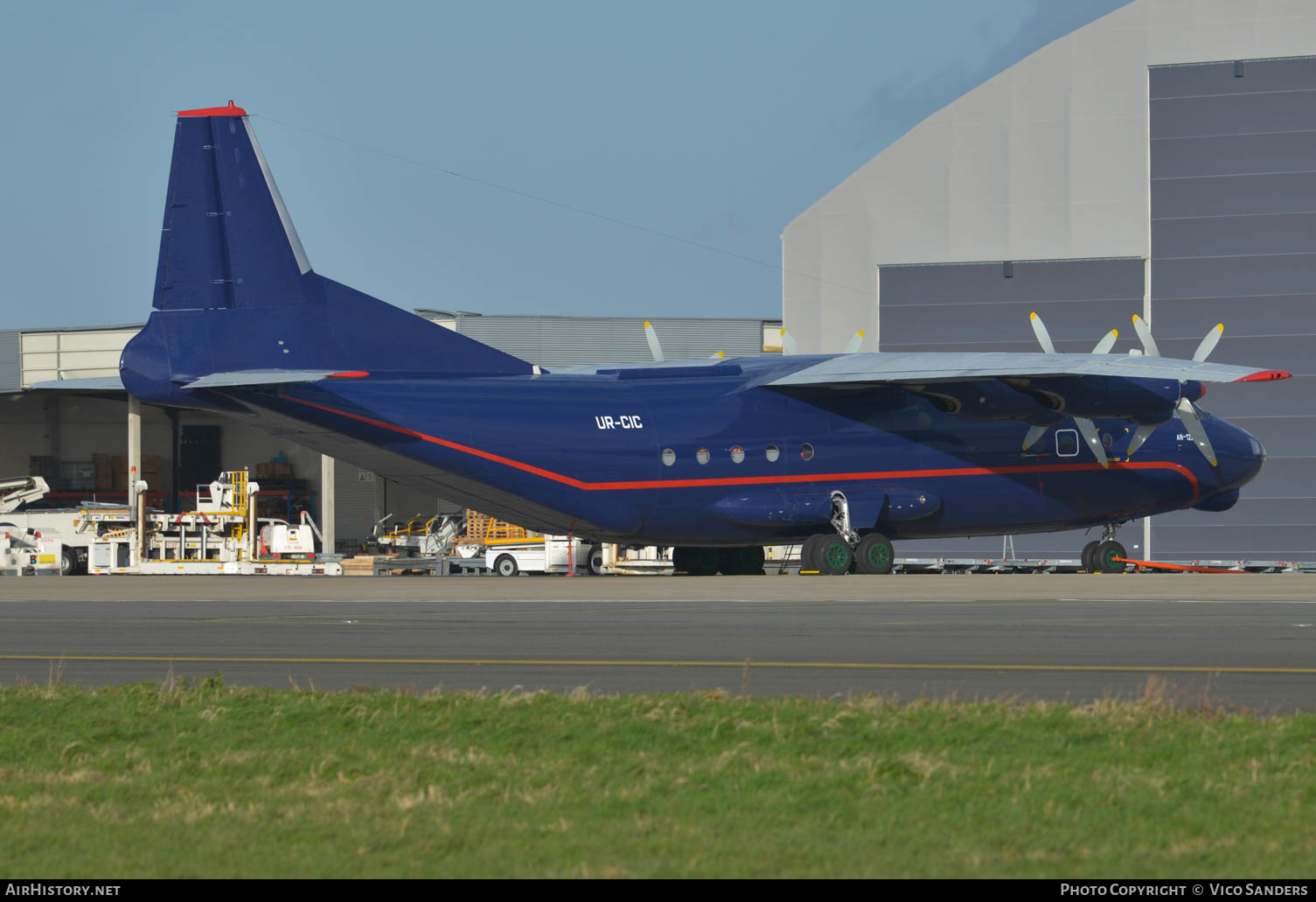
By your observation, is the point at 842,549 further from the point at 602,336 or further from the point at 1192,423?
the point at 602,336

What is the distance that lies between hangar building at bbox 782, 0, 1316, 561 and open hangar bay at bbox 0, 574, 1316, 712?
26514mm

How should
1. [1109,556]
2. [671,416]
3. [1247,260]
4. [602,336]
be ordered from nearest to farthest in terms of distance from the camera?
[671,416], [1109,556], [1247,260], [602,336]

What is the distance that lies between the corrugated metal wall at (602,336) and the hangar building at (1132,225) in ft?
37.2

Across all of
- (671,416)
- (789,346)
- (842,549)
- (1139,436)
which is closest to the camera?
(671,416)

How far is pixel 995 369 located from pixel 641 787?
22.6 meters

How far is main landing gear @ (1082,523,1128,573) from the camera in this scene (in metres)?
36.7

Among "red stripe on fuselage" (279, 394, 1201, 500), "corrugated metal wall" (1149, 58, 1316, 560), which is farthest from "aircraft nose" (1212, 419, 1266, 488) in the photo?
"corrugated metal wall" (1149, 58, 1316, 560)

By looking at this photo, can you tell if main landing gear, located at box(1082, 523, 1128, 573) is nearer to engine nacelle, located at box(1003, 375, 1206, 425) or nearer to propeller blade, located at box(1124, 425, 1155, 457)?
propeller blade, located at box(1124, 425, 1155, 457)

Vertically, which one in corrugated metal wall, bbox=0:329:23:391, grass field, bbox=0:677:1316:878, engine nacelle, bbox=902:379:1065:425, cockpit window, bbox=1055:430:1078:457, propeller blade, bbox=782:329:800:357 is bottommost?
grass field, bbox=0:677:1316:878

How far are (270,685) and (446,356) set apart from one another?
57.9 feet

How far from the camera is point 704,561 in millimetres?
36094

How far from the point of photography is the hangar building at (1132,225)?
50.8 meters

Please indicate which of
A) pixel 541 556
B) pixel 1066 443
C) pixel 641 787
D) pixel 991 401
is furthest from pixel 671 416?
pixel 641 787

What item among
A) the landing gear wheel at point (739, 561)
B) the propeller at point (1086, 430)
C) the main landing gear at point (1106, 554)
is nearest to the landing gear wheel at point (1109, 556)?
the main landing gear at point (1106, 554)
